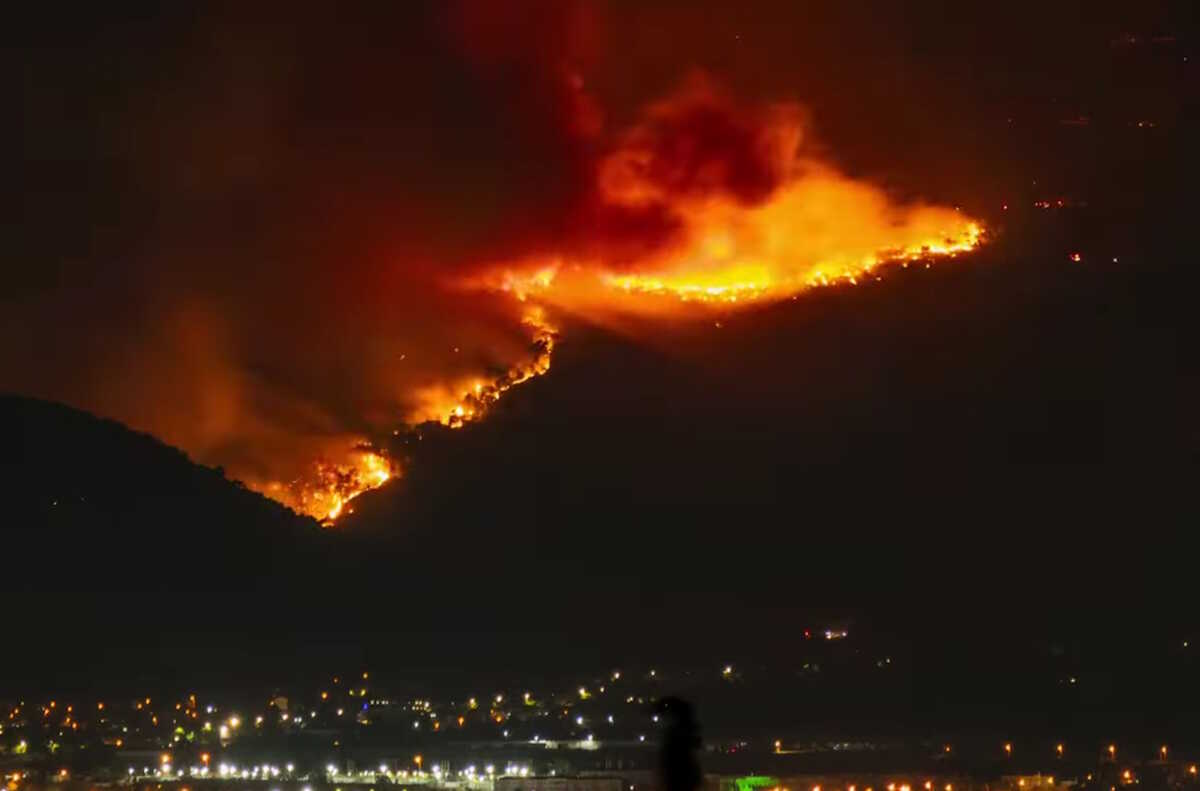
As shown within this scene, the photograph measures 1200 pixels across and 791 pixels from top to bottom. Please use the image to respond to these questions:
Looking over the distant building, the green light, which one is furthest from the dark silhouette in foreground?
the distant building

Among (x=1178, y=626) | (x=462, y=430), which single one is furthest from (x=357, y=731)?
(x=1178, y=626)

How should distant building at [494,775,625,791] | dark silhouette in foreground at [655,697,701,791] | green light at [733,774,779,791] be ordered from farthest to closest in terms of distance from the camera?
distant building at [494,775,625,791] < green light at [733,774,779,791] < dark silhouette in foreground at [655,697,701,791]

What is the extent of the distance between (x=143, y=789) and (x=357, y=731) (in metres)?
6.87

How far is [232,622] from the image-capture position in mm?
29625

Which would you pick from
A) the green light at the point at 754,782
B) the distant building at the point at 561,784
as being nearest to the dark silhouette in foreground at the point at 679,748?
the green light at the point at 754,782

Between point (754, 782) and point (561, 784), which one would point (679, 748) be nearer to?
point (754, 782)

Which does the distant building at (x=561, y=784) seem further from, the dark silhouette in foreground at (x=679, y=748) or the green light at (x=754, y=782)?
the dark silhouette in foreground at (x=679, y=748)

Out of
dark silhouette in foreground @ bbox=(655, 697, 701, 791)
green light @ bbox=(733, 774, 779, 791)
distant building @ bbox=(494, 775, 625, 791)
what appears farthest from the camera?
distant building @ bbox=(494, 775, 625, 791)

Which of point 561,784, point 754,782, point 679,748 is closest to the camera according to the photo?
point 679,748

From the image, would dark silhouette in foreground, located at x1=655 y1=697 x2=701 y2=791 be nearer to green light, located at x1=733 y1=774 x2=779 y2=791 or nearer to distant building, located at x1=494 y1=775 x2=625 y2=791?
green light, located at x1=733 y1=774 x2=779 y2=791

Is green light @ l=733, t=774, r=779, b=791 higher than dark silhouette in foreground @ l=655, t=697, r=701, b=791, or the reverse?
dark silhouette in foreground @ l=655, t=697, r=701, b=791

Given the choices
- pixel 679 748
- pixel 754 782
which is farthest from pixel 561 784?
pixel 679 748

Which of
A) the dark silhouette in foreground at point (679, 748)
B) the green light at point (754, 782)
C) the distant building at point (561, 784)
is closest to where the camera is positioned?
the dark silhouette in foreground at point (679, 748)

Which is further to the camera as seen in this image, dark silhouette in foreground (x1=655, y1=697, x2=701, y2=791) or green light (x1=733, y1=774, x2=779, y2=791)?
green light (x1=733, y1=774, x2=779, y2=791)
